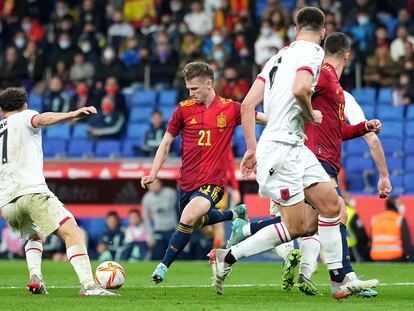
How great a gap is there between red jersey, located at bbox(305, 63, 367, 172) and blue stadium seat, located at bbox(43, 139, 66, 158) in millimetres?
12858

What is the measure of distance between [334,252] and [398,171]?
11.3m

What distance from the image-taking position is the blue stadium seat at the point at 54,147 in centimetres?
2333

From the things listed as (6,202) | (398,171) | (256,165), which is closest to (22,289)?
(6,202)

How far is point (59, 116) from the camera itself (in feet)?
34.1

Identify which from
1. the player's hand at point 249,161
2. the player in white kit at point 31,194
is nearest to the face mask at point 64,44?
the player in white kit at point 31,194

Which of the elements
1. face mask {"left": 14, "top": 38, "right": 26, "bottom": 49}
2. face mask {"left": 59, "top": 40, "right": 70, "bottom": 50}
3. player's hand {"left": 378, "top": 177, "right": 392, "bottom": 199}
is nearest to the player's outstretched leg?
player's hand {"left": 378, "top": 177, "right": 392, "bottom": 199}

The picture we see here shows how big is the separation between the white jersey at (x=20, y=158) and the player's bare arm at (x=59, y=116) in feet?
0.50

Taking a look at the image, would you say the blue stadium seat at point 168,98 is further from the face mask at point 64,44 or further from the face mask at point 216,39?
the face mask at point 64,44

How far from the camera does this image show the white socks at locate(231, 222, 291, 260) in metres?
10.3

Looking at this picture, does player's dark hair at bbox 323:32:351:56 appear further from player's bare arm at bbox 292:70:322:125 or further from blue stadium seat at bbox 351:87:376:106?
blue stadium seat at bbox 351:87:376:106

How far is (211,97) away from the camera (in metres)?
12.8

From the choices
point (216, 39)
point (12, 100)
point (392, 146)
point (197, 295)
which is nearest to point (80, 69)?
point (216, 39)

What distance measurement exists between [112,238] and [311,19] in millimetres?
11048

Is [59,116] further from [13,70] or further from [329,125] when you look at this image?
[13,70]
